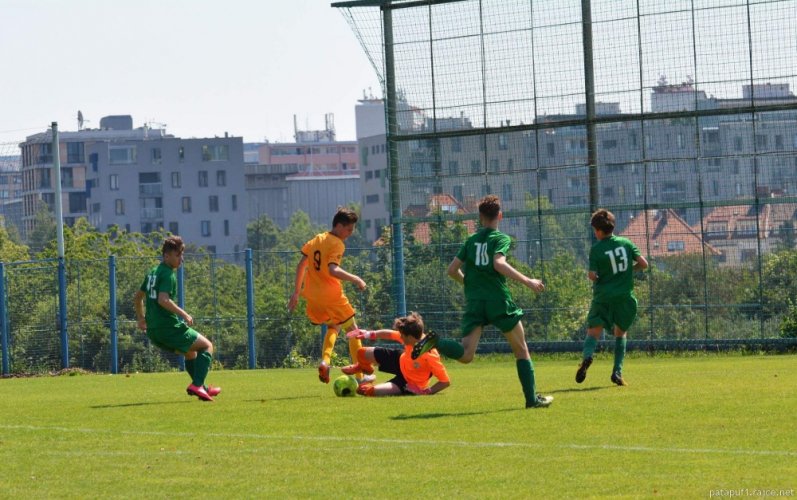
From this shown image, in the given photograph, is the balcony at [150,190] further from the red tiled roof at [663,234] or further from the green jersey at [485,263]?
the green jersey at [485,263]

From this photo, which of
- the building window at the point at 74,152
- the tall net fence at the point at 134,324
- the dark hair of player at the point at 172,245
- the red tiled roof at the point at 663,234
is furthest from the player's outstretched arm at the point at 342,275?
the building window at the point at 74,152

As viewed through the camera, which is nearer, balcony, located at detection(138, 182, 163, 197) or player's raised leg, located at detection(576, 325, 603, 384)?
player's raised leg, located at detection(576, 325, 603, 384)

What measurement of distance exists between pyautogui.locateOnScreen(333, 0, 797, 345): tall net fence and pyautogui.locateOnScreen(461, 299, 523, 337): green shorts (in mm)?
12162

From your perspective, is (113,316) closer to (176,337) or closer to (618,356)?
(176,337)

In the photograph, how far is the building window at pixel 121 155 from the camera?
175625 millimetres

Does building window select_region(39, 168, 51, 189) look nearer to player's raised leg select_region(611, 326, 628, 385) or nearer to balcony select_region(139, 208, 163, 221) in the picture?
balcony select_region(139, 208, 163, 221)

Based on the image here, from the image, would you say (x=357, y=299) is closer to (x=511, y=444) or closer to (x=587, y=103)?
(x=587, y=103)

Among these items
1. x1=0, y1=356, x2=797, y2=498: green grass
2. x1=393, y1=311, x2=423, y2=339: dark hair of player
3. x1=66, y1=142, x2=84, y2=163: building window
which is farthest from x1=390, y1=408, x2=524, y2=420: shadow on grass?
x1=66, y1=142, x2=84, y2=163: building window

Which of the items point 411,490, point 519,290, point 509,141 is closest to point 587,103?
point 509,141

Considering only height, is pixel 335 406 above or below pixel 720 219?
below

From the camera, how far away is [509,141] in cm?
2572

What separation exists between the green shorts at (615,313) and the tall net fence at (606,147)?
938cm

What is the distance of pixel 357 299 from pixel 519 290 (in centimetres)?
451

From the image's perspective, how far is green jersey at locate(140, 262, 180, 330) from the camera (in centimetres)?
1438
